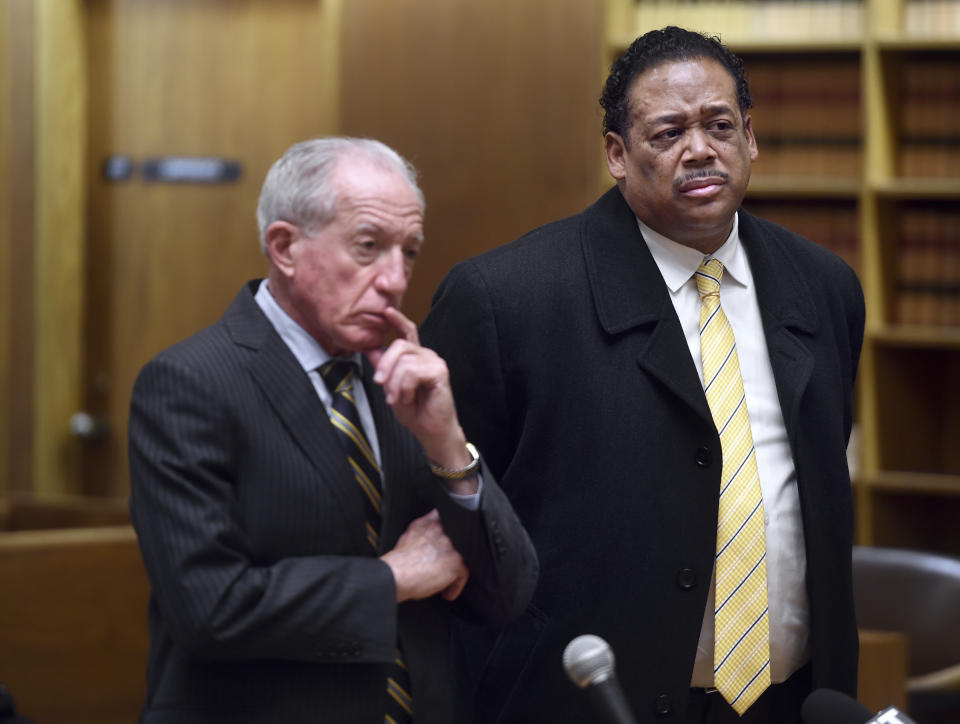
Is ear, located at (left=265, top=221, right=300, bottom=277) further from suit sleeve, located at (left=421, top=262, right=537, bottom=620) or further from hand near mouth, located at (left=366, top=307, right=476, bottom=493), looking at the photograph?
suit sleeve, located at (left=421, top=262, right=537, bottom=620)

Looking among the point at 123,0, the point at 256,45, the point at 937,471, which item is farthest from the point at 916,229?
the point at 123,0

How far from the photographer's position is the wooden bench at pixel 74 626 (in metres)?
3.35

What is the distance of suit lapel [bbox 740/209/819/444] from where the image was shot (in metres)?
1.91

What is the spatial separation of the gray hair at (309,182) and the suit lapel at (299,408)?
0.37 ft

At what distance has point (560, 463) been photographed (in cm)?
187

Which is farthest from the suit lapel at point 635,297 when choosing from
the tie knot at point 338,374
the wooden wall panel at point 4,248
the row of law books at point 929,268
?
the wooden wall panel at point 4,248

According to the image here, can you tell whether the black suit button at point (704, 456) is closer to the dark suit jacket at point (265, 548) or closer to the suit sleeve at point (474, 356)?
the suit sleeve at point (474, 356)

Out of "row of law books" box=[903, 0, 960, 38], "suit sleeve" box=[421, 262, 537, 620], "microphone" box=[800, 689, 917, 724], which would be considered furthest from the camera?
"row of law books" box=[903, 0, 960, 38]

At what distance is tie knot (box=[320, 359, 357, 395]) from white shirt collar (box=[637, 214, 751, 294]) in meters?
0.63

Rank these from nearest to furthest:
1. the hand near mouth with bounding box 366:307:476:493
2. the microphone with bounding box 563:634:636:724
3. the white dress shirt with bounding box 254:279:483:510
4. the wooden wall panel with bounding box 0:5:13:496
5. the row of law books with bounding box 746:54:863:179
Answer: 1. the microphone with bounding box 563:634:636:724
2. the hand near mouth with bounding box 366:307:476:493
3. the white dress shirt with bounding box 254:279:483:510
4. the row of law books with bounding box 746:54:863:179
5. the wooden wall panel with bounding box 0:5:13:496

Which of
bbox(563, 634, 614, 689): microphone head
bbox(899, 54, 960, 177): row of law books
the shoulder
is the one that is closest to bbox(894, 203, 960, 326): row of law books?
bbox(899, 54, 960, 177): row of law books

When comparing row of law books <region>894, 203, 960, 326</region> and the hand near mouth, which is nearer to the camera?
the hand near mouth

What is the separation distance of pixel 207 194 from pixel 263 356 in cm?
424

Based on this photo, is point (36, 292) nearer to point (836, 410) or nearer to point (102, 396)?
point (102, 396)
